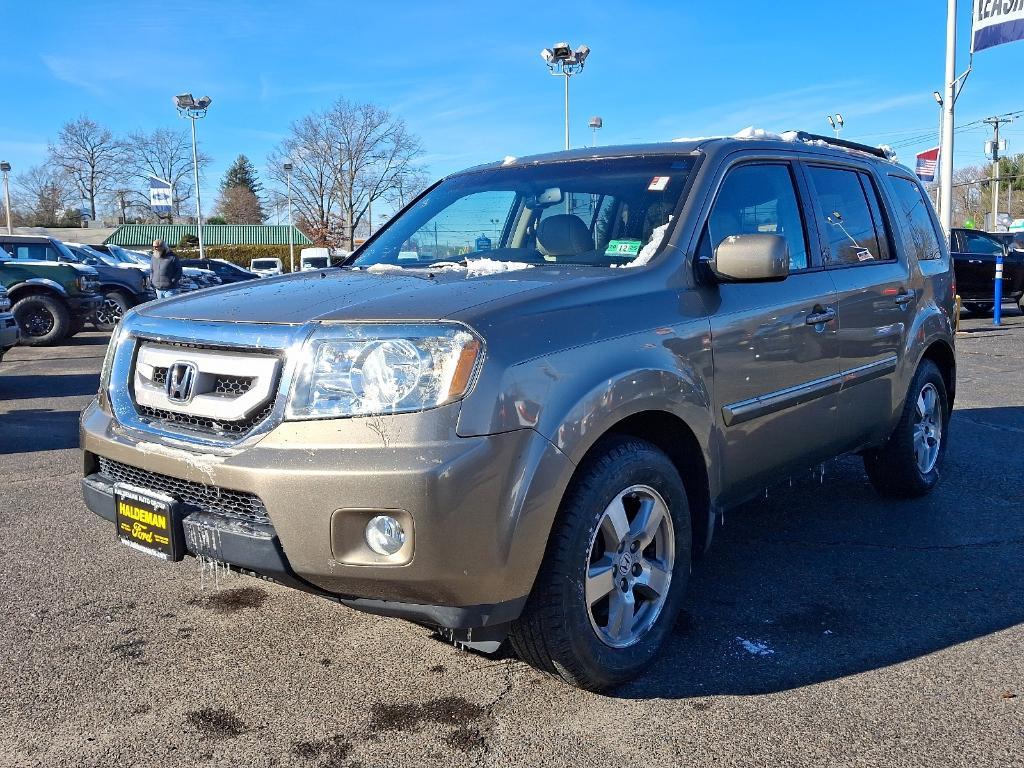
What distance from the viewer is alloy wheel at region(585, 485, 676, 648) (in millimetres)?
2910

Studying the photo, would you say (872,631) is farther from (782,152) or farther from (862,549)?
(782,152)

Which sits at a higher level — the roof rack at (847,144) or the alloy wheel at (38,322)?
the roof rack at (847,144)

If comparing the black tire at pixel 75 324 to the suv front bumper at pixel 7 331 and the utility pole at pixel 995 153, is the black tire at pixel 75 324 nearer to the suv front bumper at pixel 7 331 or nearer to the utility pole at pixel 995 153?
the suv front bumper at pixel 7 331

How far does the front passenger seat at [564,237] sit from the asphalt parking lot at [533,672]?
1.49 metres

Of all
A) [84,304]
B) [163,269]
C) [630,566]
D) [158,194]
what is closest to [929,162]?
[163,269]

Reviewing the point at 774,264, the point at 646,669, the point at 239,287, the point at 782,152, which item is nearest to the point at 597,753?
the point at 646,669

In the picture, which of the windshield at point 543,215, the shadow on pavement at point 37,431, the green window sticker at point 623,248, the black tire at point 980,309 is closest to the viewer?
the green window sticker at point 623,248

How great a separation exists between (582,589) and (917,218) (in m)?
3.46

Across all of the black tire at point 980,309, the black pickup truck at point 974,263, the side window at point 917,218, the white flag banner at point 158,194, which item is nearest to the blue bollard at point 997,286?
the black pickup truck at point 974,263

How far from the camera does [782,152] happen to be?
4055 millimetres

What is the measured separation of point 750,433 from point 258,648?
1.99 metres

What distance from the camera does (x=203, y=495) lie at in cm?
275

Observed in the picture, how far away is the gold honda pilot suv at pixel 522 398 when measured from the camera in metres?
2.50

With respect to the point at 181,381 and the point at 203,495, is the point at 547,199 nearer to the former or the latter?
the point at 181,381
